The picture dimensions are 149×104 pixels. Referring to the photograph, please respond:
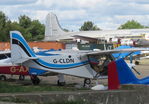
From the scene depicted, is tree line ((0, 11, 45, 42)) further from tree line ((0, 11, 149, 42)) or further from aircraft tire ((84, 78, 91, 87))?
aircraft tire ((84, 78, 91, 87))

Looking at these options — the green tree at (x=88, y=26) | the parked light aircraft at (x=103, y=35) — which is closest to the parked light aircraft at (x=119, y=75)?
the parked light aircraft at (x=103, y=35)

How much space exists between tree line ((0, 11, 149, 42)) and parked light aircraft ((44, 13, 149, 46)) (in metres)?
8.04

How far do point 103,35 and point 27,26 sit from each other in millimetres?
37487

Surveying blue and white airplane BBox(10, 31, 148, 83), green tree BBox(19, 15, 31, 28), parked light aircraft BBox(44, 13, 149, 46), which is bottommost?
blue and white airplane BBox(10, 31, 148, 83)

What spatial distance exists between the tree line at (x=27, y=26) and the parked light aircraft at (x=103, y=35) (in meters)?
8.04

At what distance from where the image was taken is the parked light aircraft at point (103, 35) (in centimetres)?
6512

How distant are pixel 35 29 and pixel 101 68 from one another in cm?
9997

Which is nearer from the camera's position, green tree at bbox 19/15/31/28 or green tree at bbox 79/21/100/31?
green tree at bbox 19/15/31/28

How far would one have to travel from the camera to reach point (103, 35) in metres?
79.3

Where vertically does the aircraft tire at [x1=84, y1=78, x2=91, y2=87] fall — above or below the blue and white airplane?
below

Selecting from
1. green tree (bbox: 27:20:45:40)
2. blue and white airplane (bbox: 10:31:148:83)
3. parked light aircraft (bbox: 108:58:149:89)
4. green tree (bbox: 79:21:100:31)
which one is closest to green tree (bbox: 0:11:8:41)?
green tree (bbox: 27:20:45:40)

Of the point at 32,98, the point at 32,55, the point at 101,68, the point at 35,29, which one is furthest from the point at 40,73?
the point at 35,29

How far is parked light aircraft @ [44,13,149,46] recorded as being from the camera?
6512 centimetres

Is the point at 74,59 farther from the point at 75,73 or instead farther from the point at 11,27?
the point at 11,27
